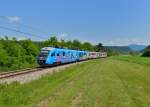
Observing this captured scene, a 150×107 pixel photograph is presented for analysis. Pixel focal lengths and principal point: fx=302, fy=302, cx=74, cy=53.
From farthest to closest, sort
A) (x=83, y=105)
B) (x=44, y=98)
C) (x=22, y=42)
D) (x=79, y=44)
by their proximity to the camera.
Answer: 1. (x=79, y=44)
2. (x=22, y=42)
3. (x=44, y=98)
4. (x=83, y=105)

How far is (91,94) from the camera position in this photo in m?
14.4

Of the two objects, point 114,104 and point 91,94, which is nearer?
point 114,104

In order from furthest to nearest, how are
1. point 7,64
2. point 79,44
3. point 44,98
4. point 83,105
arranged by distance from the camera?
1. point 79,44
2. point 7,64
3. point 44,98
4. point 83,105

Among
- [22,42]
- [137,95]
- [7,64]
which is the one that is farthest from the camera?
[22,42]

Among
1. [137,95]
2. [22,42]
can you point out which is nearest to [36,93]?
[137,95]

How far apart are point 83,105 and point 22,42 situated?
6929 cm

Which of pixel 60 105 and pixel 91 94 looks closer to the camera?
pixel 60 105

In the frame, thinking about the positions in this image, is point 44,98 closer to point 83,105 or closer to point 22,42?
point 83,105

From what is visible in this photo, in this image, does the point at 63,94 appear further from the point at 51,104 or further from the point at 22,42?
the point at 22,42

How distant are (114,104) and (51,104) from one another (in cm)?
245

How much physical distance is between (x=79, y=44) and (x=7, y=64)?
336ft

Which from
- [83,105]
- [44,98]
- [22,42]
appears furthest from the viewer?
[22,42]

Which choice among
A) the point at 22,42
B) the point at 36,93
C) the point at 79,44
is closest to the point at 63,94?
the point at 36,93

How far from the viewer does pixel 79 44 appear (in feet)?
493
